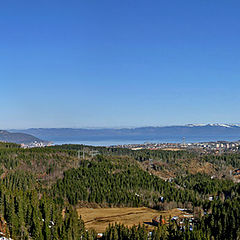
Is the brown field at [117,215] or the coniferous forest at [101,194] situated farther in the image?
the brown field at [117,215]

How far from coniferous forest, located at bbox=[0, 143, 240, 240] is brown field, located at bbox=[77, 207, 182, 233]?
9.50 feet

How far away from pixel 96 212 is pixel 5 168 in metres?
35.1

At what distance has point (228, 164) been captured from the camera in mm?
140875

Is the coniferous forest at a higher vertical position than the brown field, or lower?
higher

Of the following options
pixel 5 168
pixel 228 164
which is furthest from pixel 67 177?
pixel 228 164

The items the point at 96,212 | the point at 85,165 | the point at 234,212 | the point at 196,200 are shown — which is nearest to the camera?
the point at 234,212

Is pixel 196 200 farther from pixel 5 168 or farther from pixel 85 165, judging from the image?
pixel 5 168

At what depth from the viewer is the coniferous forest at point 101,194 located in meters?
50.5

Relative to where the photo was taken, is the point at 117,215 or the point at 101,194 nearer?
the point at 117,215

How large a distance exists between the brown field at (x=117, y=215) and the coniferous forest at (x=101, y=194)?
289 cm

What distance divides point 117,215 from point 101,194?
13.2m

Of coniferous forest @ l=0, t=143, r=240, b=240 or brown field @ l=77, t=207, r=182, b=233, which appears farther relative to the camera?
brown field @ l=77, t=207, r=182, b=233

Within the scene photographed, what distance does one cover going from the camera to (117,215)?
2876 inches

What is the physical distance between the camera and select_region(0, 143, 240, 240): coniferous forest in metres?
50.5
